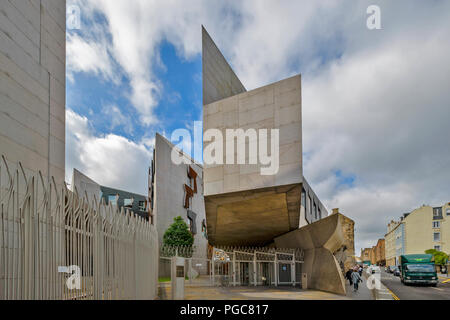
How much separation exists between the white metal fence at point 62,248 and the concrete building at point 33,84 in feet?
16.6

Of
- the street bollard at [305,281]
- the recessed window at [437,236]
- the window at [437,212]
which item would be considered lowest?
the recessed window at [437,236]

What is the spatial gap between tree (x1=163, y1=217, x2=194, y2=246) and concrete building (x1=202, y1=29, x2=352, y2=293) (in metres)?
15.9

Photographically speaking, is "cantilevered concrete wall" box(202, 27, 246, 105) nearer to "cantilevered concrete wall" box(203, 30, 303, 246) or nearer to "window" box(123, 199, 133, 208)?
"cantilevered concrete wall" box(203, 30, 303, 246)

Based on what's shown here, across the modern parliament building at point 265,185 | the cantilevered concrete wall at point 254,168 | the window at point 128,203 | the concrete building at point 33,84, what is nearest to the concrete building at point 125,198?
the window at point 128,203

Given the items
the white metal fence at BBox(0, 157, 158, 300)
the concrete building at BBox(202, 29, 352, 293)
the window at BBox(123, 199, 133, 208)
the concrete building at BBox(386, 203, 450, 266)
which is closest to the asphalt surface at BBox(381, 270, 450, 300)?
the concrete building at BBox(202, 29, 352, 293)

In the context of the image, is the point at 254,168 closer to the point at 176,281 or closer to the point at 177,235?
the point at 176,281

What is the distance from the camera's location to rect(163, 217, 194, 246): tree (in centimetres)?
4141

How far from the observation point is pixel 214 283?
24.7 meters

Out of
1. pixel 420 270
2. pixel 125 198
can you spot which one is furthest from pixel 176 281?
pixel 125 198

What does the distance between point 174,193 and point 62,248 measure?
40.6 meters

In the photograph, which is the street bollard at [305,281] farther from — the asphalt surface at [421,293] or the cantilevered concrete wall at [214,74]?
the cantilevered concrete wall at [214,74]

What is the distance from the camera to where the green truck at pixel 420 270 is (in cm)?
2683

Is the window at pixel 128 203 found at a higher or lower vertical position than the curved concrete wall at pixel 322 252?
higher
